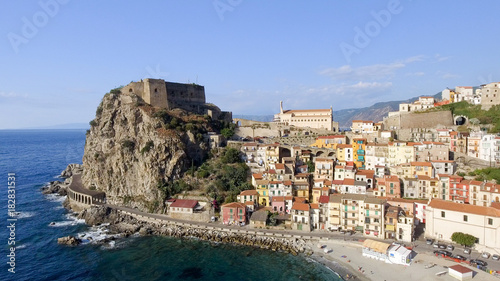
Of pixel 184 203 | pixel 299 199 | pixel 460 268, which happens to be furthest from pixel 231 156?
pixel 460 268

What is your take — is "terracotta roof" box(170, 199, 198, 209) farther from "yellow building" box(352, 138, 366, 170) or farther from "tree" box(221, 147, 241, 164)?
"yellow building" box(352, 138, 366, 170)

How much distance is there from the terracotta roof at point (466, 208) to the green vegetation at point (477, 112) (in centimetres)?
2030

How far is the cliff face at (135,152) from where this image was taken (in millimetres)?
45531

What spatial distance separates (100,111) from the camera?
55.4 m

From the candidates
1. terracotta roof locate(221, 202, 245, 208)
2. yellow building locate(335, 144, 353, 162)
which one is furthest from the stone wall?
terracotta roof locate(221, 202, 245, 208)

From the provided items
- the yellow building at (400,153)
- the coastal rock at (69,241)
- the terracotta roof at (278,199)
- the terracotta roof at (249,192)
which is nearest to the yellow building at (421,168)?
the yellow building at (400,153)

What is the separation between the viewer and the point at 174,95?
60.1m

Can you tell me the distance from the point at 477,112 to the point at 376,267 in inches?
1478

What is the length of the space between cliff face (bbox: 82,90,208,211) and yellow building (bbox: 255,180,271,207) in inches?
472

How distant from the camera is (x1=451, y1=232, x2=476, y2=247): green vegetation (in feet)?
97.6

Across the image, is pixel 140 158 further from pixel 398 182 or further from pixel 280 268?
pixel 398 182

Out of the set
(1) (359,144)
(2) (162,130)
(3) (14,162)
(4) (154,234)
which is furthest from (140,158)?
(3) (14,162)

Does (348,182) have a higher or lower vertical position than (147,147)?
lower

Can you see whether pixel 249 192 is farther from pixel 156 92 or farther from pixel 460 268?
pixel 156 92
